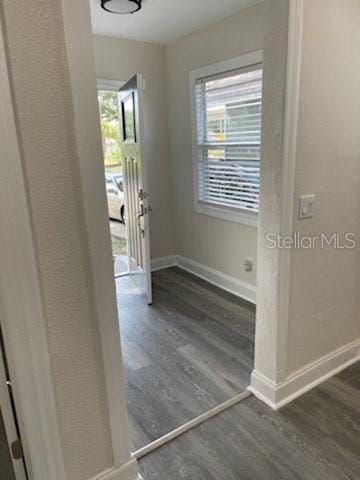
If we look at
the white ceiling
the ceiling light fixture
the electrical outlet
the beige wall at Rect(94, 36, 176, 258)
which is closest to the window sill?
the electrical outlet

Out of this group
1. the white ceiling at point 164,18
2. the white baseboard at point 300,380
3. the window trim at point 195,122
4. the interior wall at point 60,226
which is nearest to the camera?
the interior wall at point 60,226

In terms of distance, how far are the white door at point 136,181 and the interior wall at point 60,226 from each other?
72.8 inches

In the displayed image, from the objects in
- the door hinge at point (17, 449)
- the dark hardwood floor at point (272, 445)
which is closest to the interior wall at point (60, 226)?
the door hinge at point (17, 449)

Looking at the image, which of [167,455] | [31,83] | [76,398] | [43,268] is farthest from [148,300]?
[31,83]

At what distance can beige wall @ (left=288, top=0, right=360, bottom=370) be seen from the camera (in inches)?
66.5

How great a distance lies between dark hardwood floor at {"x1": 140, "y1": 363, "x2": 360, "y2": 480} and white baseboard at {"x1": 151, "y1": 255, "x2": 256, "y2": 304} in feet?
4.40

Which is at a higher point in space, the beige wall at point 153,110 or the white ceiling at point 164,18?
the white ceiling at point 164,18

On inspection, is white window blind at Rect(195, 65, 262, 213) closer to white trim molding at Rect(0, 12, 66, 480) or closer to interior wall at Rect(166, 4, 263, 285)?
interior wall at Rect(166, 4, 263, 285)

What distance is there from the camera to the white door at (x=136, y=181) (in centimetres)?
297

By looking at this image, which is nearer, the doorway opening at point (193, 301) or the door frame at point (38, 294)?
the door frame at point (38, 294)

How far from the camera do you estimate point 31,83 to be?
1059mm

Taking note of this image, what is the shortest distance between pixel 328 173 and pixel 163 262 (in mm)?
2600

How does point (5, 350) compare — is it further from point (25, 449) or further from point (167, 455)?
point (167, 455)
